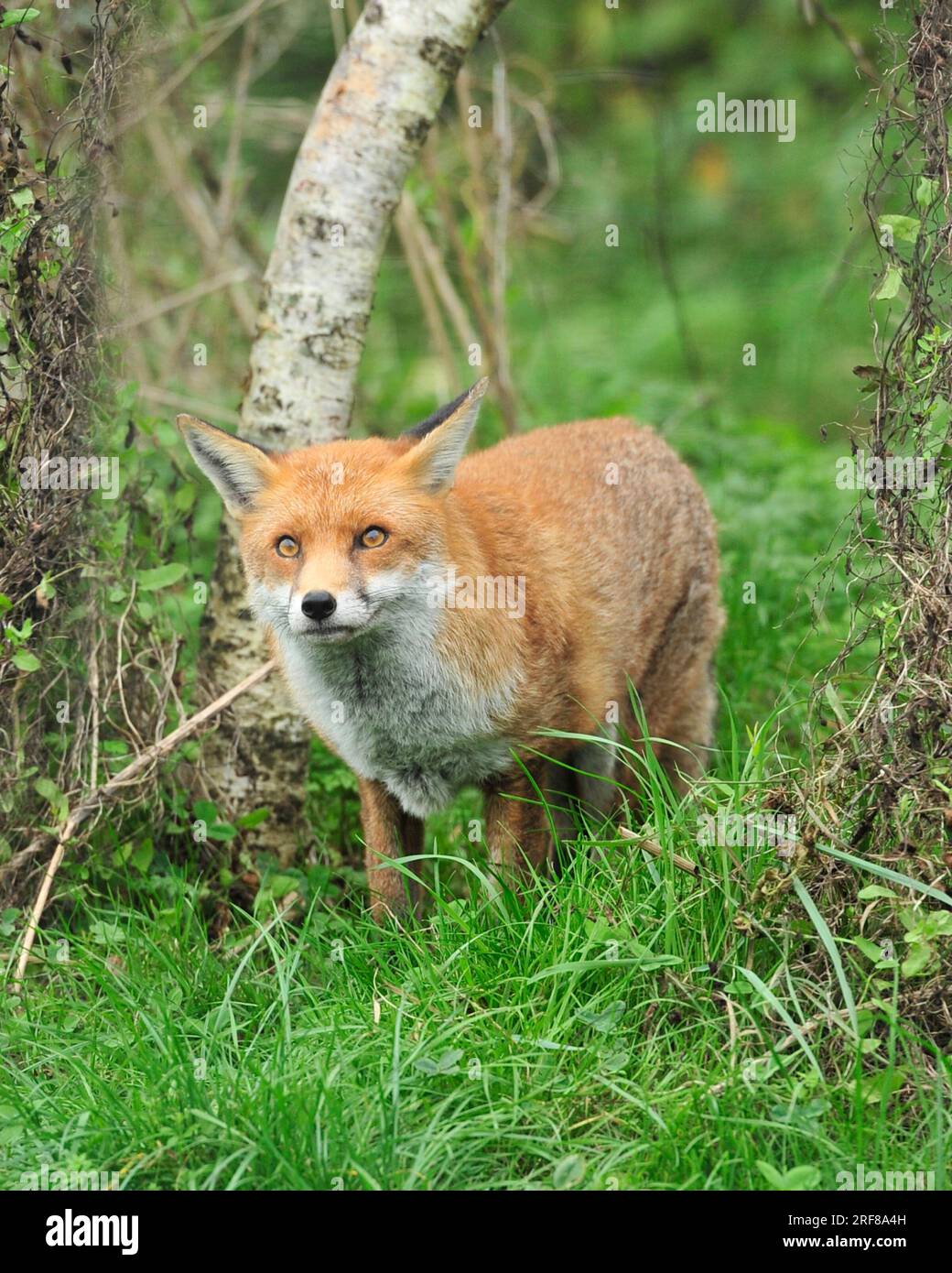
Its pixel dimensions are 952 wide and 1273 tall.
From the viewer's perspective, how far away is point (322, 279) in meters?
5.59

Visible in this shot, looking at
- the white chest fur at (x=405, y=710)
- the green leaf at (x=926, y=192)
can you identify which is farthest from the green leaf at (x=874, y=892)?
the green leaf at (x=926, y=192)

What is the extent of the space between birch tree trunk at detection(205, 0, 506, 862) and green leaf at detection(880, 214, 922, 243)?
2.41 meters

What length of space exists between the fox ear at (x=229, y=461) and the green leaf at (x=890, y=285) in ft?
7.01

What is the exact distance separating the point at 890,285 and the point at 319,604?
1.98m

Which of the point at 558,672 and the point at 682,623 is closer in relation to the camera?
the point at 558,672

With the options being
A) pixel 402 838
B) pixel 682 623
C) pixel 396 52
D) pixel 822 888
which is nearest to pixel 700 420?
pixel 682 623

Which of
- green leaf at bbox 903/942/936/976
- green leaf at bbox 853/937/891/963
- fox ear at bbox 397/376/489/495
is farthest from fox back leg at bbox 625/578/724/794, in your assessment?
green leaf at bbox 903/942/936/976

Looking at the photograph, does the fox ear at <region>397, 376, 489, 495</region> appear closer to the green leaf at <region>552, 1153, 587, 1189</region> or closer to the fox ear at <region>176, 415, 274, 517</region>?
the fox ear at <region>176, 415, 274, 517</region>

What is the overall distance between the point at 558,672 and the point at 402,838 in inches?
34.8

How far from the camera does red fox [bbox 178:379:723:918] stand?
14.8 ft

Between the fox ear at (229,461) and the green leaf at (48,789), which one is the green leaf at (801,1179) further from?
the green leaf at (48,789)

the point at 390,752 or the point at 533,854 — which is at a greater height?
the point at 390,752

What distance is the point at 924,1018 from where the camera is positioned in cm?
368

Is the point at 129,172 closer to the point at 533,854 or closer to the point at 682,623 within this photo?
the point at 682,623
